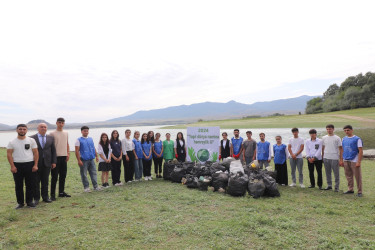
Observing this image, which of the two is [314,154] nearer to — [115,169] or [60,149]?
[115,169]

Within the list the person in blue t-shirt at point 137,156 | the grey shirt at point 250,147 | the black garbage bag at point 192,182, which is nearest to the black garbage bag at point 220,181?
the black garbage bag at point 192,182

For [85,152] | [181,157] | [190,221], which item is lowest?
[190,221]

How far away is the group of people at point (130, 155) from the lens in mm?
5453

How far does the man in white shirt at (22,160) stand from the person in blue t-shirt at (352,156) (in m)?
7.85

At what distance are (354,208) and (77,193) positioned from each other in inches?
281

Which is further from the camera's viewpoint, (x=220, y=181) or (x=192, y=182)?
(x=192, y=182)

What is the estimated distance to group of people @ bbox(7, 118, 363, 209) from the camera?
5.45m

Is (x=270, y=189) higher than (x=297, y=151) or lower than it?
lower

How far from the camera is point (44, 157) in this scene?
5828 millimetres

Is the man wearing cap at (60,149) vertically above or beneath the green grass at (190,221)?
above

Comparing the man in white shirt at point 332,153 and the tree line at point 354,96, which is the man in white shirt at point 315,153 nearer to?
the man in white shirt at point 332,153

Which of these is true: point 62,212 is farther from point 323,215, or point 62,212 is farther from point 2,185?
point 323,215

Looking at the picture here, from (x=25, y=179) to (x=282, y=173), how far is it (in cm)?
710

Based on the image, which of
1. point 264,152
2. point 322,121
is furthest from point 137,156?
point 322,121
